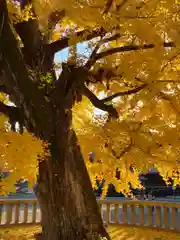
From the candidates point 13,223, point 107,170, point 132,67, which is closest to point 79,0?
point 132,67

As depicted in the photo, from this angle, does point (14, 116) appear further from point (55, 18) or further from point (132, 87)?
point (132, 87)

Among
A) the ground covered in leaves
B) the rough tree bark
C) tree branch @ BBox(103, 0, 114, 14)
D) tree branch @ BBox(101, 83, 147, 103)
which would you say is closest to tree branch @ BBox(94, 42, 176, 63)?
tree branch @ BBox(101, 83, 147, 103)

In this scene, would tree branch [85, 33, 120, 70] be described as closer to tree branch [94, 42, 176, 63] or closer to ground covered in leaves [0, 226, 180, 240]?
tree branch [94, 42, 176, 63]

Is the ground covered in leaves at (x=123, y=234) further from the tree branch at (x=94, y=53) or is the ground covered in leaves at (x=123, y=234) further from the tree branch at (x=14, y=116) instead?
the tree branch at (x=94, y=53)

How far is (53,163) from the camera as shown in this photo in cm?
514

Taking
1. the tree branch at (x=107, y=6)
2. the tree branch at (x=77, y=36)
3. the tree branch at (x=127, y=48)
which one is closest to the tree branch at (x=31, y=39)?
the tree branch at (x=77, y=36)

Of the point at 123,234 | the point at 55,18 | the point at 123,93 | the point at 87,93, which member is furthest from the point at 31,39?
the point at 123,234

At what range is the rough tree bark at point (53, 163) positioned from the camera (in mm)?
5055

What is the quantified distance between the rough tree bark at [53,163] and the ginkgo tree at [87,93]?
0.6 inches

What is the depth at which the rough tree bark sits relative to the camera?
5.05 m

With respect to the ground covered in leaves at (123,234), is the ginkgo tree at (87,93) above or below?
above

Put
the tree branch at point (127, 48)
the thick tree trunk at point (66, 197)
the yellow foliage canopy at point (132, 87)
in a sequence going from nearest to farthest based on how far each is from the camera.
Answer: the yellow foliage canopy at point (132, 87)
the thick tree trunk at point (66, 197)
the tree branch at point (127, 48)

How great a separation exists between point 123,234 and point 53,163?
125 inches

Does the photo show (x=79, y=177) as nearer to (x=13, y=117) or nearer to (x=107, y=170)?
(x=107, y=170)
